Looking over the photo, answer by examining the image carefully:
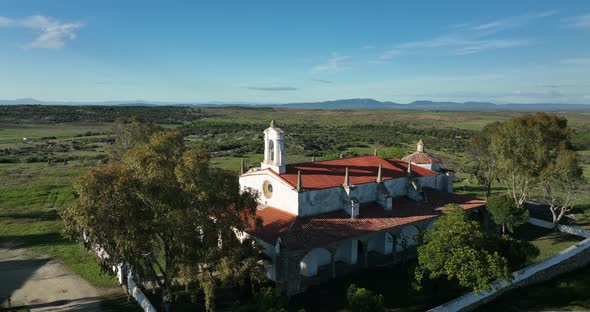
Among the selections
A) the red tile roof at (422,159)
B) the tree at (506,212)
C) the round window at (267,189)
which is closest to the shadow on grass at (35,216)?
the round window at (267,189)

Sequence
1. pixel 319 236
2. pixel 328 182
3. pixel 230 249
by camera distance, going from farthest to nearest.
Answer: pixel 328 182, pixel 319 236, pixel 230 249

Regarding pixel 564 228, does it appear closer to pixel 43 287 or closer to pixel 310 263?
pixel 310 263

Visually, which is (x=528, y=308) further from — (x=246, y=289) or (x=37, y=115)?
(x=37, y=115)

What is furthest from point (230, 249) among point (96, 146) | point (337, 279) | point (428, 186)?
point (96, 146)

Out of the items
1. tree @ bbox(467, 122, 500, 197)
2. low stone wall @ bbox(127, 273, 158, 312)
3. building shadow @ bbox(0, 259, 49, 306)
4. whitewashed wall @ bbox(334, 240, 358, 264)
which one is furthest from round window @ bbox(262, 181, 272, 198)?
tree @ bbox(467, 122, 500, 197)

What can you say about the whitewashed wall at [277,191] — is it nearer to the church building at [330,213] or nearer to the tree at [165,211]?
the church building at [330,213]

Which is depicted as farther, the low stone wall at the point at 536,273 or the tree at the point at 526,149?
the tree at the point at 526,149
